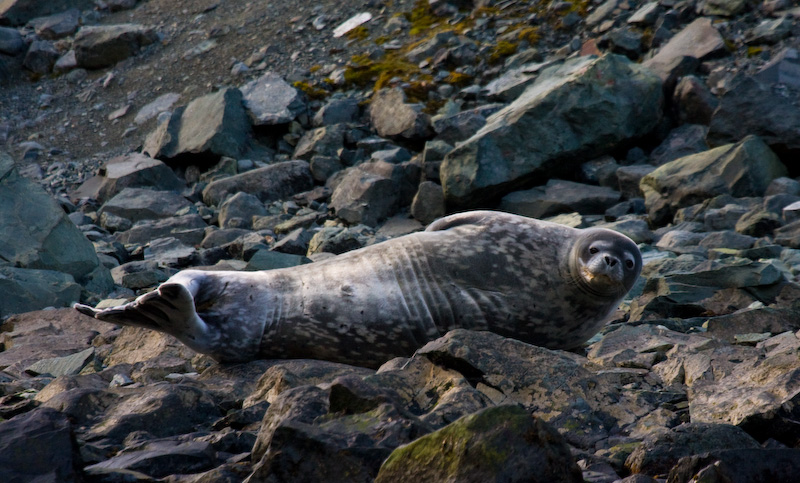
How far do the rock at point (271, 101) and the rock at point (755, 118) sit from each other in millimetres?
7124

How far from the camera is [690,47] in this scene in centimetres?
1241

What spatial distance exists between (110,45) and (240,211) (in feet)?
31.1

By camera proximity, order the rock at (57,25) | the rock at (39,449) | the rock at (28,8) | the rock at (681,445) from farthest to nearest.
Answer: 1. the rock at (28,8)
2. the rock at (57,25)
3. the rock at (681,445)
4. the rock at (39,449)

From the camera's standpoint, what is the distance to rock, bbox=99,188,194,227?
11883 mm

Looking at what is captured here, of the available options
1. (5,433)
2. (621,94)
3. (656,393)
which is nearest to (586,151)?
(621,94)

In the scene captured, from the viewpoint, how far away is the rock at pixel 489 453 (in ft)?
7.89

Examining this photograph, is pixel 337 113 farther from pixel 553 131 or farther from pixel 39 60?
pixel 39 60

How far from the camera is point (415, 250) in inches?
202

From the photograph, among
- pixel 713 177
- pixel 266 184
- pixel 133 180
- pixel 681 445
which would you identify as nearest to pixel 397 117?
pixel 266 184

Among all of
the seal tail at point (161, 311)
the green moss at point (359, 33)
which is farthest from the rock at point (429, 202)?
the green moss at point (359, 33)

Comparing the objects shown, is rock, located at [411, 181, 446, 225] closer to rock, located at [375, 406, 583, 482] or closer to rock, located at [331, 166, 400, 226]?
rock, located at [331, 166, 400, 226]

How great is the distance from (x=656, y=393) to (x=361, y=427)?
172 cm

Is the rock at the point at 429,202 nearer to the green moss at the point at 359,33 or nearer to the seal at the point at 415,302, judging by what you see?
the seal at the point at 415,302

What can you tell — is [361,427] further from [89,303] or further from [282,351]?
[89,303]
